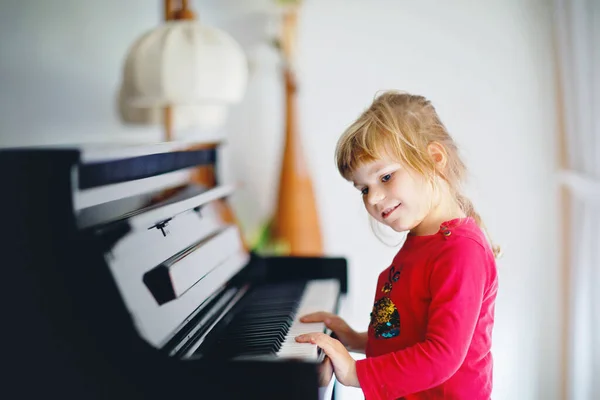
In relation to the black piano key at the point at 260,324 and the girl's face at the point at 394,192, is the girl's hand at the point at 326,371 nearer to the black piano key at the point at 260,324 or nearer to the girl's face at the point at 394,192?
the black piano key at the point at 260,324

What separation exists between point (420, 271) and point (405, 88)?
183 centimetres

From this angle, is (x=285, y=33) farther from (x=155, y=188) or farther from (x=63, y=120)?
(x=155, y=188)

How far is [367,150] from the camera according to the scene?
45.7 inches

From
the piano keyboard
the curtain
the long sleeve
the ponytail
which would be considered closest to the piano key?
the piano keyboard

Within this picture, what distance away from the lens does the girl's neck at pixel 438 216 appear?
4.05 feet

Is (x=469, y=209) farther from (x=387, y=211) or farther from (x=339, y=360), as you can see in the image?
(x=339, y=360)

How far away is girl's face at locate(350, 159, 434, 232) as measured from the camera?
1172 mm

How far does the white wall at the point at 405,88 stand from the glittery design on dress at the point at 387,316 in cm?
118

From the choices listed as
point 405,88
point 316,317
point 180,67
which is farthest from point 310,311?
point 405,88

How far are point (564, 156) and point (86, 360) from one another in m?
2.18

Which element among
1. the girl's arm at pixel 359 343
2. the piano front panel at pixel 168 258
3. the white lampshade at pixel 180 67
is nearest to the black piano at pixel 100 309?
the piano front panel at pixel 168 258

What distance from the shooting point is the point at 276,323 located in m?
1.34

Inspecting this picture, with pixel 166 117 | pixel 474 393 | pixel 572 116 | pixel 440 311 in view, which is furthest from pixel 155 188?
→ pixel 572 116

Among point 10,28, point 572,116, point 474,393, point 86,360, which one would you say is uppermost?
point 10,28
